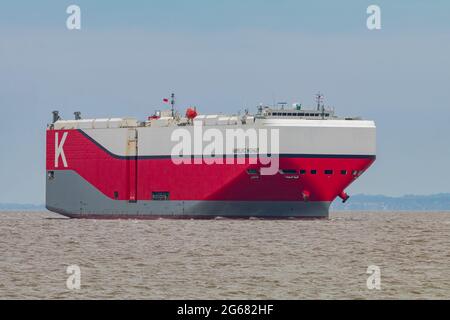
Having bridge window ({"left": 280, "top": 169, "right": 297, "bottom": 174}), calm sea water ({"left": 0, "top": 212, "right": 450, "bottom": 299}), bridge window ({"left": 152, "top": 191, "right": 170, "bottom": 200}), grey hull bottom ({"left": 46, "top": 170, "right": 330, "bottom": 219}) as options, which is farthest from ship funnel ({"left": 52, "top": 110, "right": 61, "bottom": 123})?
calm sea water ({"left": 0, "top": 212, "right": 450, "bottom": 299})

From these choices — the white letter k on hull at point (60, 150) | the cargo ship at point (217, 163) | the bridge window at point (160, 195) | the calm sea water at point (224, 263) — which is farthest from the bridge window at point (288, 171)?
the white letter k on hull at point (60, 150)

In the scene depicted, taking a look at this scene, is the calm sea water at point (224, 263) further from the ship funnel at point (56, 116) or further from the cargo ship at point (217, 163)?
the ship funnel at point (56, 116)

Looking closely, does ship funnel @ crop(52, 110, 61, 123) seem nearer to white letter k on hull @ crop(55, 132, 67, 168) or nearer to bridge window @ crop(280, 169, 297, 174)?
white letter k on hull @ crop(55, 132, 67, 168)

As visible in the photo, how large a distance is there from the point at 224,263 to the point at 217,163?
40.8 m

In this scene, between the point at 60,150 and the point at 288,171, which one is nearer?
the point at 288,171

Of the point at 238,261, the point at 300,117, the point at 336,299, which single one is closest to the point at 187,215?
the point at 300,117

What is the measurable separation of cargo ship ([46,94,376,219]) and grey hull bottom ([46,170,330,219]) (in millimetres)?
85

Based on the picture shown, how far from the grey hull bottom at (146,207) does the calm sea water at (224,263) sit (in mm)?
11405

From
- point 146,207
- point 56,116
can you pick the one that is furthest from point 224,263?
point 56,116

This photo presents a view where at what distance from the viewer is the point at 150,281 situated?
130 feet

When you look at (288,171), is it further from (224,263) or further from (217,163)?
(224,263)

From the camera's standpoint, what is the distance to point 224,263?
1879 inches

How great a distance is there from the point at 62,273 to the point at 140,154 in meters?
51.7

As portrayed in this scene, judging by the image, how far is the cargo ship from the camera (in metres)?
86.2
